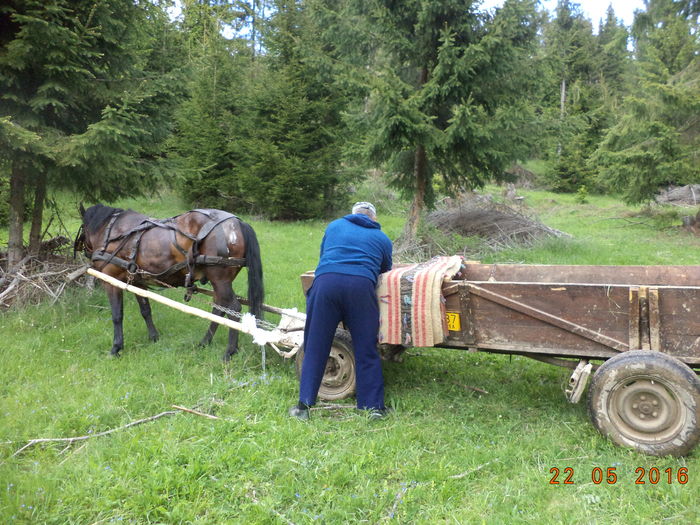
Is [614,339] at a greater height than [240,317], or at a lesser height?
greater

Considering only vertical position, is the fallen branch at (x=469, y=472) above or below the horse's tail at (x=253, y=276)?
below

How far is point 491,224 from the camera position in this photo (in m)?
12.7

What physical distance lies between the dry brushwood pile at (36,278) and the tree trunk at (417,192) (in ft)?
23.0

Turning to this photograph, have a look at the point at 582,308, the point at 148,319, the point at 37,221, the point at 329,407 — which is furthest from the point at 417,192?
the point at 582,308

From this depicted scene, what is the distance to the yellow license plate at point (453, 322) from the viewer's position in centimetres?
398

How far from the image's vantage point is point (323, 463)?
136 inches

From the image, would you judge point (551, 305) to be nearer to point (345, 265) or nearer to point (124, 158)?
point (345, 265)

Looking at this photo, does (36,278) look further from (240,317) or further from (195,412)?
(195,412)

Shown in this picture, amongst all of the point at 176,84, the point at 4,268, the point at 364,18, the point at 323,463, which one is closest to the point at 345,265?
the point at 323,463

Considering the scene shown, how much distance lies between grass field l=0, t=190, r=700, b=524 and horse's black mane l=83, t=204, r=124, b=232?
5.03 ft

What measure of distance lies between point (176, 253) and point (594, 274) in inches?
189

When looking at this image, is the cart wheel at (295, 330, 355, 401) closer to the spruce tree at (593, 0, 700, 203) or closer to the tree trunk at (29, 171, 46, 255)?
the tree trunk at (29, 171, 46, 255)

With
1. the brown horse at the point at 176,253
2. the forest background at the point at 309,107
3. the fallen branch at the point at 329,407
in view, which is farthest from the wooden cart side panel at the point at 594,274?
the forest background at the point at 309,107

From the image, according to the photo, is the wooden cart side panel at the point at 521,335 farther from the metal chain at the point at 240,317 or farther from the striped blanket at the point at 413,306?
the metal chain at the point at 240,317
